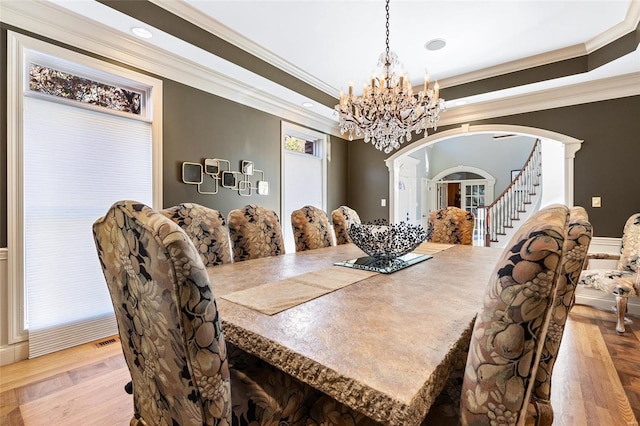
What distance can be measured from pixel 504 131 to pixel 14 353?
5337 millimetres

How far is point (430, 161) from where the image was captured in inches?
344

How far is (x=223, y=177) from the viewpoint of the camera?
334 cm

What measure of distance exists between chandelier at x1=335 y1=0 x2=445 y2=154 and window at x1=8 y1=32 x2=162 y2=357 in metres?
1.90

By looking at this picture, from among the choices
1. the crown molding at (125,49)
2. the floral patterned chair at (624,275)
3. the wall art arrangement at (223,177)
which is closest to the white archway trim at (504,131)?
the floral patterned chair at (624,275)

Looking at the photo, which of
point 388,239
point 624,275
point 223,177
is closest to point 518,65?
point 624,275

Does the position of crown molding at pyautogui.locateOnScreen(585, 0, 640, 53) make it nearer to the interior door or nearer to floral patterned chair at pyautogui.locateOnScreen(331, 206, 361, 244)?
floral patterned chair at pyautogui.locateOnScreen(331, 206, 361, 244)

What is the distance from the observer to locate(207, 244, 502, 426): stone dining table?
24.3 inches

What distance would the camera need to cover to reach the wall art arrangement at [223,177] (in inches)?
121

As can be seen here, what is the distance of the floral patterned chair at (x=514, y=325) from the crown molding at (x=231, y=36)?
2.86 meters

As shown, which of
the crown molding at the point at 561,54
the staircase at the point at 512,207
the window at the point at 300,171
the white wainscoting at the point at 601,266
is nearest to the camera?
the crown molding at the point at 561,54

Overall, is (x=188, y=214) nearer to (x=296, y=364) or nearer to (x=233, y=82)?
(x=296, y=364)

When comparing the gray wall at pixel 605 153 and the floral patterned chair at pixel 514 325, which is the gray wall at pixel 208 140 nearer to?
the floral patterned chair at pixel 514 325

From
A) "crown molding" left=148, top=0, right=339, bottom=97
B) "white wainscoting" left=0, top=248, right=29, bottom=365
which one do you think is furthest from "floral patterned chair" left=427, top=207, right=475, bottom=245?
"white wainscoting" left=0, top=248, right=29, bottom=365

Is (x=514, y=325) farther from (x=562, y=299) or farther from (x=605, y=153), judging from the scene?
(x=605, y=153)
